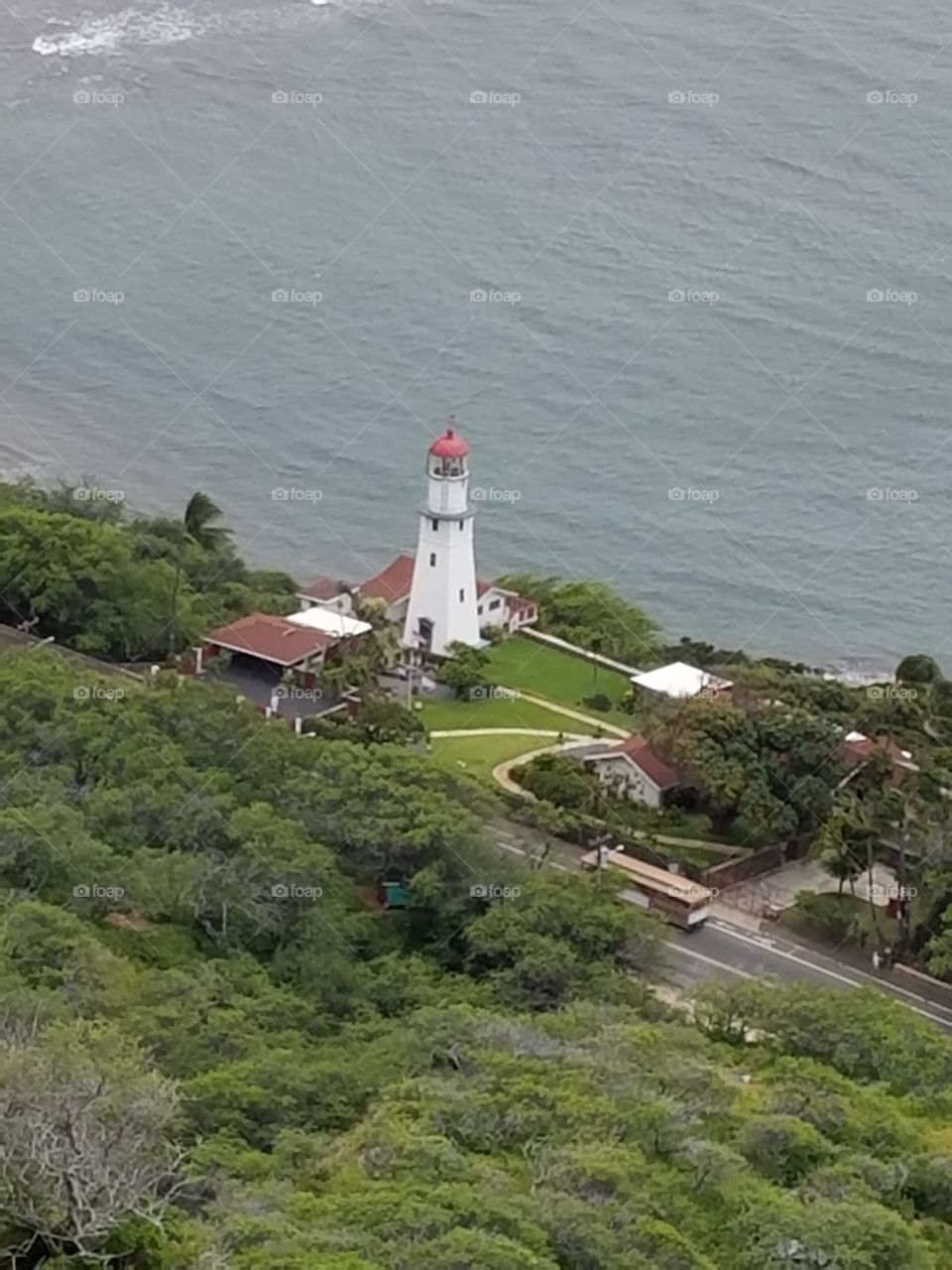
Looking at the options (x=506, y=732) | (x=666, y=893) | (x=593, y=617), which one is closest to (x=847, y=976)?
(x=666, y=893)

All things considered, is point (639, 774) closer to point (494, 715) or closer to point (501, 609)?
point (494, 715)

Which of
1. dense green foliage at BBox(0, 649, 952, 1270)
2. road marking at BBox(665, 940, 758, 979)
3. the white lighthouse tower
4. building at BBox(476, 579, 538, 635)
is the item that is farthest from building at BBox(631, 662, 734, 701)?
dense green foliage at BBox(0, 649, 952, 1270)

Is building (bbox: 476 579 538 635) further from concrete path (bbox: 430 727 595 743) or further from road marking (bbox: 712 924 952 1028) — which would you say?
road marking (bbox: 712 924 952 1028)

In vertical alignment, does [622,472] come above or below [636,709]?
Answer: above

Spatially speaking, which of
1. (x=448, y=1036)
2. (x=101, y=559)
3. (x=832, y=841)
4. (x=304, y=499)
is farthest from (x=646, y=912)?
(x=304, y=499)

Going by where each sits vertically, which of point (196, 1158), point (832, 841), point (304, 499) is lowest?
point (196, 1158)

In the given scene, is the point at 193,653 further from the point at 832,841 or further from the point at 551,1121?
the point at 551,1121

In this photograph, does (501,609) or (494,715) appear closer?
(494,715)
